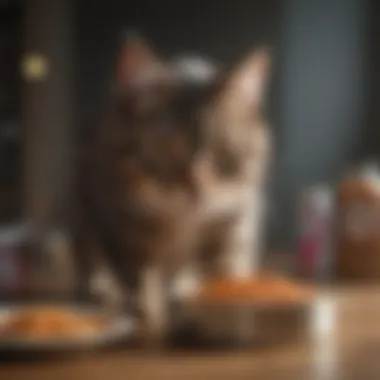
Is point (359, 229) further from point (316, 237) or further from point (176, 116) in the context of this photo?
point (176, 116)

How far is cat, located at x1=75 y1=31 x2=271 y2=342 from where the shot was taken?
1.43 m

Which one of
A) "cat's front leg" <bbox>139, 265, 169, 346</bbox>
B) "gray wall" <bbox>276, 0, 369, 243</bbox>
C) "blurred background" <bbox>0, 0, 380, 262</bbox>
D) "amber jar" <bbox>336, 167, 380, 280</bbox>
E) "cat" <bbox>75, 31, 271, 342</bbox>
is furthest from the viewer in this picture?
"gray wall" <bbox>276, 0, 369, 243</bbox>

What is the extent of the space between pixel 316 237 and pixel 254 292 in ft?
2.22

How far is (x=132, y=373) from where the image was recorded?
93 centimetres

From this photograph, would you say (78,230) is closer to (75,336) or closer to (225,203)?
(225,203)

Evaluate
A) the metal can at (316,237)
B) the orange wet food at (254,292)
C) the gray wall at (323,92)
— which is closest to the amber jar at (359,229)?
the metal can at (316,237)

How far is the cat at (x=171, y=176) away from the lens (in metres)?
1.43

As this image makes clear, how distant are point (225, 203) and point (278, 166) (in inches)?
17.8

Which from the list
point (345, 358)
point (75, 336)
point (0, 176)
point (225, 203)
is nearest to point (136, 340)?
point (75, 336)

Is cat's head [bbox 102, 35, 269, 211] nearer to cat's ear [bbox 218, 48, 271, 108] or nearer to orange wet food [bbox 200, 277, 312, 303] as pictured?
cat's ear [bbox 218, 48, 271, 108]

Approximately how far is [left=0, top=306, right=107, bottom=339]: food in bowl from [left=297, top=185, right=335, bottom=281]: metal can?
657 mm

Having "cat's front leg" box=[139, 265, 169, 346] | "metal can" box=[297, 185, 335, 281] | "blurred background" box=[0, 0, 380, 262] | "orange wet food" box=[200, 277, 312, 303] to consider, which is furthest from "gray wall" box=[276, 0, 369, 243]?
"orange wet food" box=[200, 277, 312, 303]

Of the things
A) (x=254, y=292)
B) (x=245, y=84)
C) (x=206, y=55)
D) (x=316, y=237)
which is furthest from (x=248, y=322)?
(x=206, y=55)

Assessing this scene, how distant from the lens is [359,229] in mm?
1617
